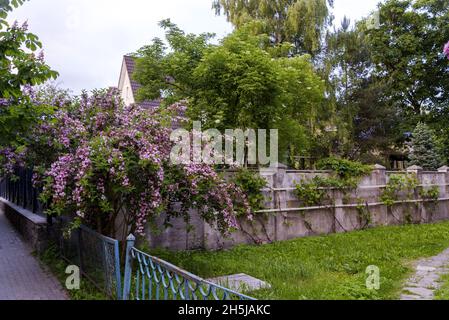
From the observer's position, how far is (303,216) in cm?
988

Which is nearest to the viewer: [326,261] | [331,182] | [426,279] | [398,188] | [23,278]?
[426,279]

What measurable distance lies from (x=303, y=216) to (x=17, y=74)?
685 cm

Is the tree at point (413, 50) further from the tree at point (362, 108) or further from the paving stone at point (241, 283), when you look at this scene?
the paving stone at point (241, 283)

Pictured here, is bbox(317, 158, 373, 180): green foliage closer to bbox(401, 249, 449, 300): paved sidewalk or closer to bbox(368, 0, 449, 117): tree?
bbox(401, 249, 449, 300): paved sidewalk

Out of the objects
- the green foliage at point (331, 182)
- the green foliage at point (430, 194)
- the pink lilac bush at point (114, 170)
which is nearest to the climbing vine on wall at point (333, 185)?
the green foliage at point (331, 182)

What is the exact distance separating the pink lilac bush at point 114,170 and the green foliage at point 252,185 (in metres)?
1.89

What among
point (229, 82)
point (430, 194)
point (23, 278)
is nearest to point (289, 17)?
point (229, 82)

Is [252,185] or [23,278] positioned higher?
[252,185]

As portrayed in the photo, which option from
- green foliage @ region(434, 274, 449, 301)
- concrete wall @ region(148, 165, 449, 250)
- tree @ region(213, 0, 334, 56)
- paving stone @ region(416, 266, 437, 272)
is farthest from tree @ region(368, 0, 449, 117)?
green foliage @ region(434, 274, 449, 301)

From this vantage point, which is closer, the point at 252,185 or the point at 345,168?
the point at 252,185

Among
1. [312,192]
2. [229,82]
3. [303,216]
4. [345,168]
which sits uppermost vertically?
[229,82]

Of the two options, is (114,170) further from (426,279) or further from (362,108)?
(362,108)

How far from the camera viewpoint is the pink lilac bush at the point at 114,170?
5184mm
